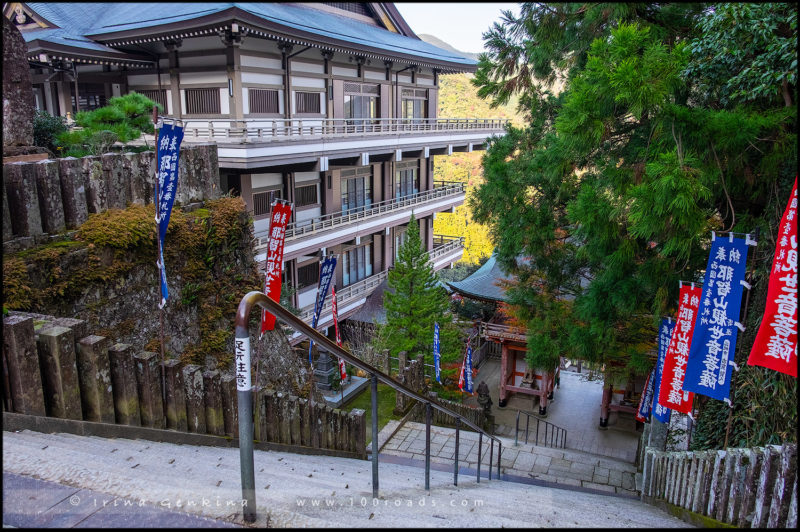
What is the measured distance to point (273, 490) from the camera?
13.6 ft

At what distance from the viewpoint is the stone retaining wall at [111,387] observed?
4.43m

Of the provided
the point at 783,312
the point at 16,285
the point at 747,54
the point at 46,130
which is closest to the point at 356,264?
the point at 46,130

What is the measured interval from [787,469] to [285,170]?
56.1 ft

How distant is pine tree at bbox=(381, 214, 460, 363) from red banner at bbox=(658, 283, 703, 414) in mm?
7901

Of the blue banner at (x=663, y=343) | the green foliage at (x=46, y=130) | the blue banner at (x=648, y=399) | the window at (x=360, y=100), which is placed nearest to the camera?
the blue banner at (x=663, y=343)

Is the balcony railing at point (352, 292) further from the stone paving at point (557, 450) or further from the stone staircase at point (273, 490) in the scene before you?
the stone staircase at point (273, 490)

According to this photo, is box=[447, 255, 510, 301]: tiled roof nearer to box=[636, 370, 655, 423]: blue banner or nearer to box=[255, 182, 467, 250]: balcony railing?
box=[255, 182, 467, 250]: balcony railing

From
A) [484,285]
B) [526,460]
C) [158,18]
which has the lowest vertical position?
[526,460]

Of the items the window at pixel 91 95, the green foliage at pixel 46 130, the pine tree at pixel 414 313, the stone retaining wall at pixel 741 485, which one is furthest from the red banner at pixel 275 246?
the window at pixel 91 95

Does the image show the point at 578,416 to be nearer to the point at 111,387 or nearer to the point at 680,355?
the point at 680,355

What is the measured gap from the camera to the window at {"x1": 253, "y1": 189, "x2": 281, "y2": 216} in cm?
1866

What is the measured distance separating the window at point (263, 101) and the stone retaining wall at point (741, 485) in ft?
50.7

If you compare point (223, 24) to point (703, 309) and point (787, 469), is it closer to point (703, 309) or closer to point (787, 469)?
point (703, 309)

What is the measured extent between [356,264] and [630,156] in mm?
17264
